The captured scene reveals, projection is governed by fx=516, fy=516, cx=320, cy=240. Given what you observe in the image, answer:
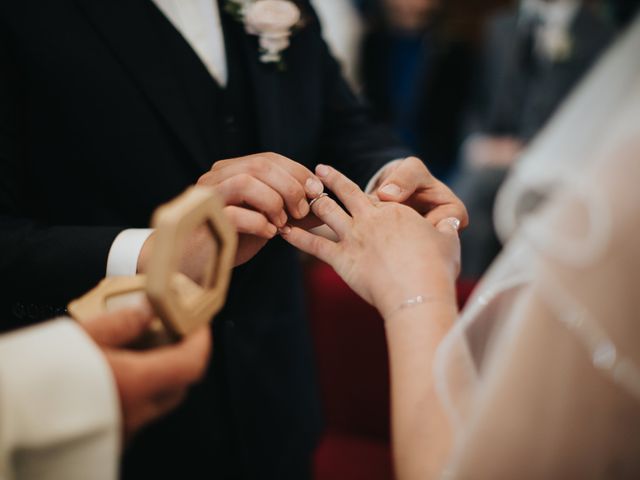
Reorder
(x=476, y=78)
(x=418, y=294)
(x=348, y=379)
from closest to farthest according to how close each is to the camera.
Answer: (x=418, y=294)
(x=348, y=379)
(x=476, y=78)

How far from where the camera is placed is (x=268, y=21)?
0.68 m

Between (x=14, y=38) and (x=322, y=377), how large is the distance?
33.8 inches

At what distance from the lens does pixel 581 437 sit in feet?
1.22

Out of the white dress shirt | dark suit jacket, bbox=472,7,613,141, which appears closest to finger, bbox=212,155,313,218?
the white dress shirt

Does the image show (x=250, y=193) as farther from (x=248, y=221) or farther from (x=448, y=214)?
(x=448, y=214)

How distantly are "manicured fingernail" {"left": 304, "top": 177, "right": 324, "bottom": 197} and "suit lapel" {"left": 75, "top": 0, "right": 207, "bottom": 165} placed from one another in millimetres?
139

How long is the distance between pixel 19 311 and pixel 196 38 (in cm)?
39

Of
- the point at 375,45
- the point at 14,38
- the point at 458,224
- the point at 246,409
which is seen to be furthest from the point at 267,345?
the point at 375,45

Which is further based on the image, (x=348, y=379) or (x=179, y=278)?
(x=348, y=379)

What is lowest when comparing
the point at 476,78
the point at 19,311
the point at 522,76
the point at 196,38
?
the point at 476,78

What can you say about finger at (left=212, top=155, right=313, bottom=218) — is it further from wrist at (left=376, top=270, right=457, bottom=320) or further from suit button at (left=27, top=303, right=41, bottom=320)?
suit button at (left=27, top=303, right=41, bottom=320)

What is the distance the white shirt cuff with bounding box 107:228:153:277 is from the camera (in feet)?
1.87

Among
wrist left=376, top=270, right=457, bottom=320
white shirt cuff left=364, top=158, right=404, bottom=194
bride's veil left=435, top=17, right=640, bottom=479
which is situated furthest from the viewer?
white shirt cuff left=364, top=158, right=404, bottom=194

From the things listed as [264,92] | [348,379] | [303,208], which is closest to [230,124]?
[264,92]
